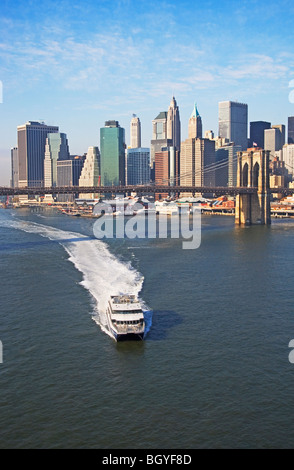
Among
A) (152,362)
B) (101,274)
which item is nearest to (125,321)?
(152,362)

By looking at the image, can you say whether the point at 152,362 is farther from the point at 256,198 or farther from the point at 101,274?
the point at 256,198

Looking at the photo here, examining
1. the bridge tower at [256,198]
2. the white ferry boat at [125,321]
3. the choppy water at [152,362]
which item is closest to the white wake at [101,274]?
the choppy water at [152,362]

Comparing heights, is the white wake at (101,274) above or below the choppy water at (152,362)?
above

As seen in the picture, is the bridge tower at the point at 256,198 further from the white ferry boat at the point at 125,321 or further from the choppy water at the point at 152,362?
the white ferry boat at the point at 125,321

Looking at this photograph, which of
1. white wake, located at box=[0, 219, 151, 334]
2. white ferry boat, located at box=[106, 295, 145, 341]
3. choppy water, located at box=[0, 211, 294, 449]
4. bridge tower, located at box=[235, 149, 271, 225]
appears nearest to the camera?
choppy water, located at box=[0, 211, 294, 449]

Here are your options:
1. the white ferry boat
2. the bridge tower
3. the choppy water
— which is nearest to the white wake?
the choppy water

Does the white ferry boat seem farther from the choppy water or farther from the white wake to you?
the white wake

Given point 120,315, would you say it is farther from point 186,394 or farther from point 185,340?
point 186,394
